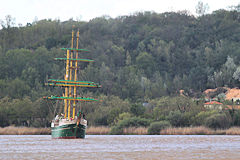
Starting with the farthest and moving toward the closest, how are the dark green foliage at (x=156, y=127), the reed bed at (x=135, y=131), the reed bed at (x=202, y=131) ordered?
the reed bed at (x=135, y=131)
the dark green foliage at (x=156, y=127)
the reed bed at (x=202, y=131)

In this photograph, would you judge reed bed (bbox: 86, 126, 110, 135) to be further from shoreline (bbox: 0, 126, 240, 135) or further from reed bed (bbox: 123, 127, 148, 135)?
reed bed (bbox: 123, 127, 148, 135)

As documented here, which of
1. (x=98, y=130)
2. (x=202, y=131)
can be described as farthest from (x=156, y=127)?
(x=98, y=130)

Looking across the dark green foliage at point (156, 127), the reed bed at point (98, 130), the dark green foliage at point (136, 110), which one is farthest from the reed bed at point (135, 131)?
the dark green foliage at point (136, 110)

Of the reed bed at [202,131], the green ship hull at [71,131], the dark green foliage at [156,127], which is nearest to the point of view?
the green ship hull at [71,131]

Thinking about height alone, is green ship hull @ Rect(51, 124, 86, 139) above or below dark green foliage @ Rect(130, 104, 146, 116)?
below

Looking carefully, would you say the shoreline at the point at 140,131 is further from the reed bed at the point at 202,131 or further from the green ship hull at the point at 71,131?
the green ship hull at the point at 71,131

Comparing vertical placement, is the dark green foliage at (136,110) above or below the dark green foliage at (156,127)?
above

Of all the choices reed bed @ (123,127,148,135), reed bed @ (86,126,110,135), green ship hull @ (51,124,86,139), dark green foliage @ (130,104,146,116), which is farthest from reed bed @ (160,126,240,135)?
dark green foliage @ (130,104,146,116)

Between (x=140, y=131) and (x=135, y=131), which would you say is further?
(x=135, y=131)

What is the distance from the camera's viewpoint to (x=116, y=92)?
196125 millimetres

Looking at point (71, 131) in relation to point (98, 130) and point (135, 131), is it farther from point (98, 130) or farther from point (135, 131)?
point (98, 130)

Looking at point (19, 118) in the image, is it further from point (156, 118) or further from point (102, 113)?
point (156, 118)

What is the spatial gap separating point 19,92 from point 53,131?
9227cm

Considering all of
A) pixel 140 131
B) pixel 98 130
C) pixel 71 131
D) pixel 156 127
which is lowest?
pixel 71 131
